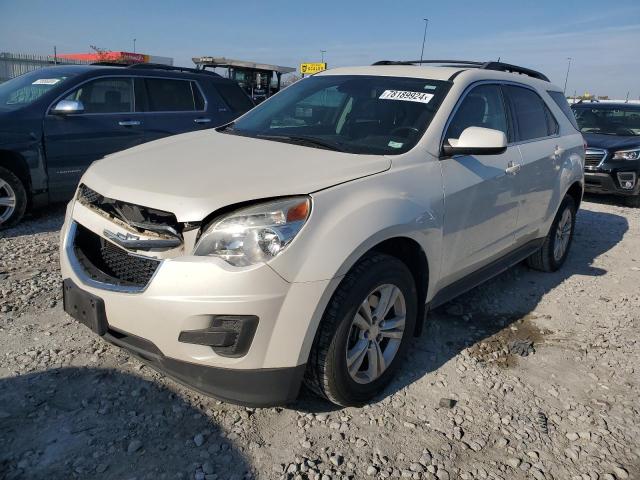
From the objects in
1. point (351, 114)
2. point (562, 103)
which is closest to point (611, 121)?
point (562, 103)

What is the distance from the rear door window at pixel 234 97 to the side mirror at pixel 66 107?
1.90m

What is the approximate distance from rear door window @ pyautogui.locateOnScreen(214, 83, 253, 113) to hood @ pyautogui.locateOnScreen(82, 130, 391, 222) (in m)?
3.92

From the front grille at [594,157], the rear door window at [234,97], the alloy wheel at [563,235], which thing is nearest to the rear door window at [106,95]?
the rear door window at [234,97]

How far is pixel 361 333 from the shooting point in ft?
8.54

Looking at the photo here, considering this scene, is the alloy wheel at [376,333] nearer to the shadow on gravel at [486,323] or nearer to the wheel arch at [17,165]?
the shadow on gravel at [486,323]

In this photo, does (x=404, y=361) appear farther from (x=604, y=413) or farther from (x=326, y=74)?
(x=326, y=74)

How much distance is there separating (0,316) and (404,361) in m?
2.55

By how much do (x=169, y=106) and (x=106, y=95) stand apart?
29.1 inches

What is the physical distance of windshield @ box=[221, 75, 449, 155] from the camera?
301cm

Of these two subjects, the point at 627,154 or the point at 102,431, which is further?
the point at 627,154

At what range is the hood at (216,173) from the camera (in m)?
2.25

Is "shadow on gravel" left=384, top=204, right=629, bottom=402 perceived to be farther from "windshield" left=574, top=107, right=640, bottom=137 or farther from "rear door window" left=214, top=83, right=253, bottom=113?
"windshield" left=574, top=107, right=640, bottom=137

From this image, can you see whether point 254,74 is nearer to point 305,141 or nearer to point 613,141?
point 613,141

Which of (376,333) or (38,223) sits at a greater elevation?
(376,333)
